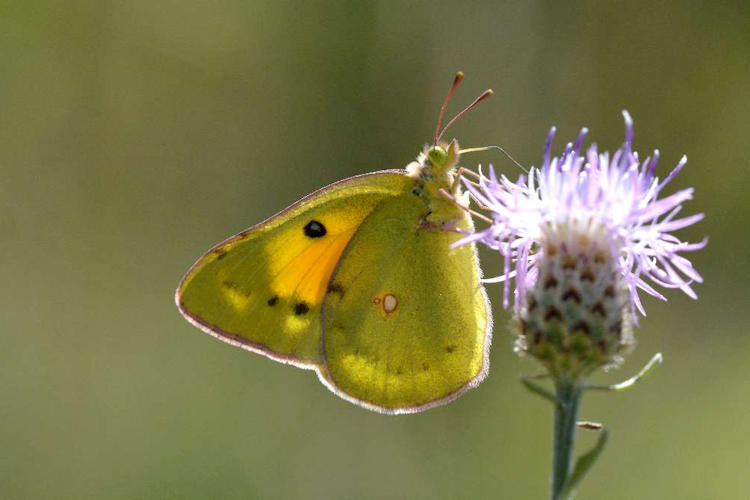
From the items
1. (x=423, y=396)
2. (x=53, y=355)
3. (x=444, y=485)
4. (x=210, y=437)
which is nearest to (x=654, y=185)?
(x=423, y=396)

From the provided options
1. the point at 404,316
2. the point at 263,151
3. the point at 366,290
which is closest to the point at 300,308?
the point at 366,290

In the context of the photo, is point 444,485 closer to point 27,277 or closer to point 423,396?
point 423,396

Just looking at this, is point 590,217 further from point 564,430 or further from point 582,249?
point 564,430

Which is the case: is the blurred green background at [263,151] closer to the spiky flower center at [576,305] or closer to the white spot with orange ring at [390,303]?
the white spot with orange ring at [390,303]

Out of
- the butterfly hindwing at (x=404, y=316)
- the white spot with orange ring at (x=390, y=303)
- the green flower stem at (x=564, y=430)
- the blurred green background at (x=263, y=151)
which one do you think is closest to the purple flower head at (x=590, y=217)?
the green flower stem at (x=564, y=430)

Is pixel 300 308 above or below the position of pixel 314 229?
below

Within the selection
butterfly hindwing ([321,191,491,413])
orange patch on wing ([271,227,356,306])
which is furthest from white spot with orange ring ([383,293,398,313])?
orange patch on wing ([271,227,356,306])
